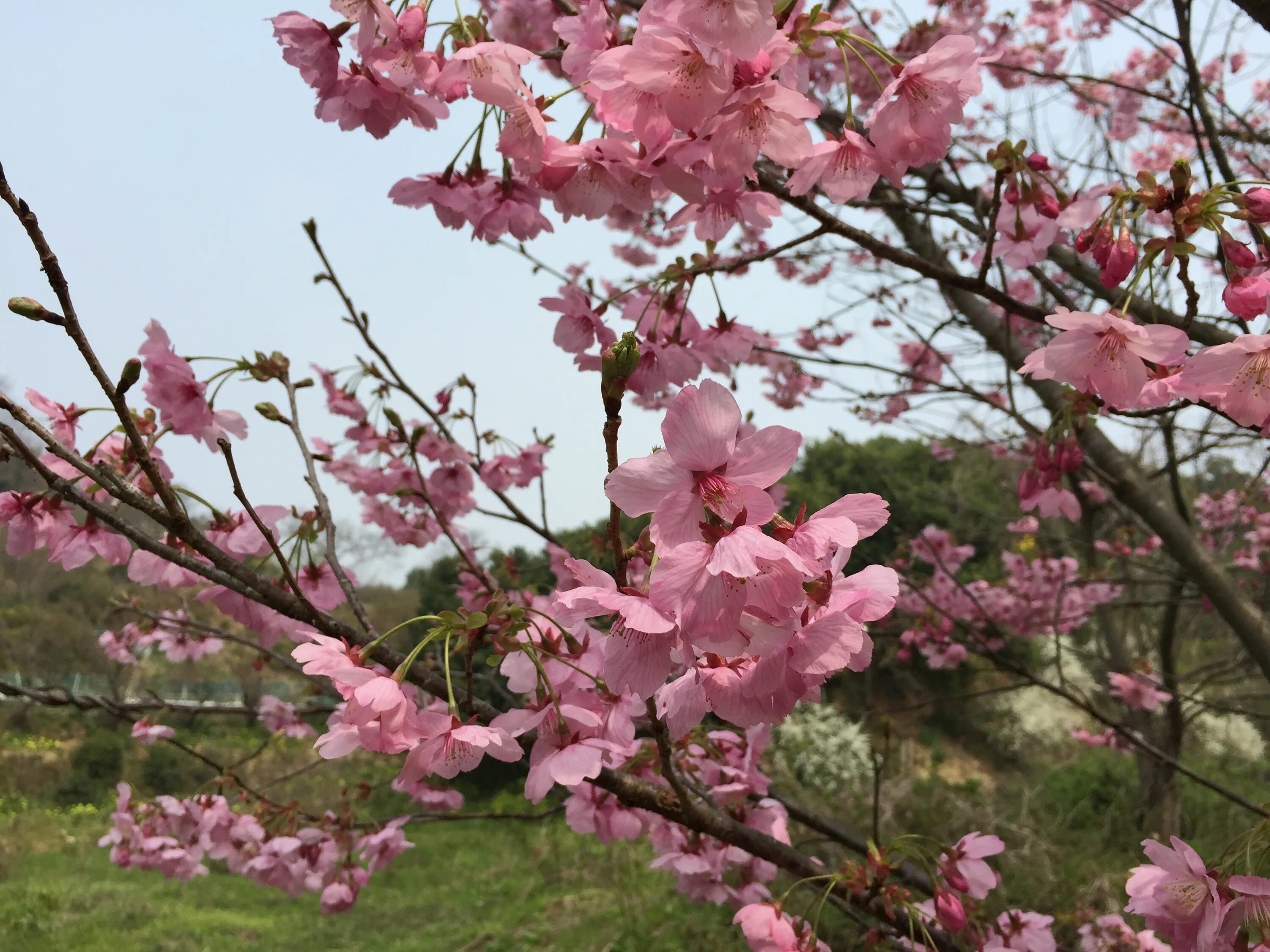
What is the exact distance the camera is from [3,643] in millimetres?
6961

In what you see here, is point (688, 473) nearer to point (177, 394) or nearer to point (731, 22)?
point (731, 22)

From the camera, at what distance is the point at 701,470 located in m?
0.59

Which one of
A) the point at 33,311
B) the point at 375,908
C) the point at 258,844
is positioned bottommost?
the point at 375,908

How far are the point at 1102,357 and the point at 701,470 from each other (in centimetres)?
62

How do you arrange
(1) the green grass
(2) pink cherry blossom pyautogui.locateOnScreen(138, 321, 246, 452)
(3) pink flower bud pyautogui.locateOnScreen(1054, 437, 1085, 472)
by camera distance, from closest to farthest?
(2) pink cherry blossom pyautogui.locateOnScreen(138, 321, 246, 452) → (3) pink flower bud pyautogui.locateOnScreen(1054, 437, 1085, 472) → (1) the green grass

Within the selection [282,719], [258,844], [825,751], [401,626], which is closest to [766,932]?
[401,626]

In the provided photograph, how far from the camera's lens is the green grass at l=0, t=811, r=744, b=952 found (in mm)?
4555

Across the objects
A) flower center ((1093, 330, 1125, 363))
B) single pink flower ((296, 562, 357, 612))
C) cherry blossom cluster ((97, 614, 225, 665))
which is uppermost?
flower center ((1093, 330, 1125, 363))

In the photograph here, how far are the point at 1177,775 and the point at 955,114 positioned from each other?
624cm

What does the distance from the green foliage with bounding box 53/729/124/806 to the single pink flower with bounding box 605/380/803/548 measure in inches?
294

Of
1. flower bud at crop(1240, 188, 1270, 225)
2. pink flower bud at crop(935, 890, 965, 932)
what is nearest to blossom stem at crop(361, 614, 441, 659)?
pink flower bud at crop(935, 890, 965, 932)

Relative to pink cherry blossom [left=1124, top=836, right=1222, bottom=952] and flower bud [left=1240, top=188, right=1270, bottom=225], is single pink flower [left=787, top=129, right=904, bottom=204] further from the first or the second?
pink cherry blossom [left=1124, top=836, right=1222, bottom=952]

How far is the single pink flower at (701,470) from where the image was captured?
22.1 inches

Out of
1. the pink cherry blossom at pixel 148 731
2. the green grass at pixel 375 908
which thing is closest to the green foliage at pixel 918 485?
the green grass at pixel 375 908
